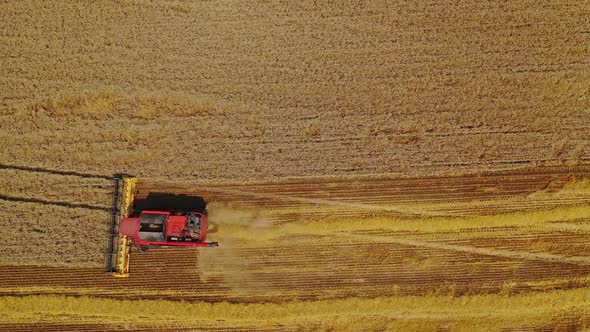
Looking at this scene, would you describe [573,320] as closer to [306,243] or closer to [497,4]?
[306,243]

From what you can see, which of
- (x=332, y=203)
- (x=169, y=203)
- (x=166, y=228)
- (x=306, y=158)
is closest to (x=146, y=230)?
(x=166, y=228)

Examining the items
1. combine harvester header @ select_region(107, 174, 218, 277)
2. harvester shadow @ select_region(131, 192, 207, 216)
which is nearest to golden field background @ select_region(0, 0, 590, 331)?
harvester shadow @ select_region(131, 192, 207, 216)

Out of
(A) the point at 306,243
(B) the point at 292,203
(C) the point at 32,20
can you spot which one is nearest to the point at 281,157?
(B) the point at 292,203

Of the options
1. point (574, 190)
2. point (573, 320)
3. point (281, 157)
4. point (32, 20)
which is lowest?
point (573, 320)

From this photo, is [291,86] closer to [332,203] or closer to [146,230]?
[332,203]

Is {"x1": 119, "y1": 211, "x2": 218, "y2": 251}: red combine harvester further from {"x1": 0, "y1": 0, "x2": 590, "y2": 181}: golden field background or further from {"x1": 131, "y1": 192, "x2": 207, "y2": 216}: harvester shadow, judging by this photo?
{"x1": 0, "y1": 0, "x2": 590, "y2": 181}: golden field background

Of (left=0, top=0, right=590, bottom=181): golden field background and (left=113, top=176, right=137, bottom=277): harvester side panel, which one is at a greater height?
(left=0, top=0, right=590, bottom=181): golden field background
